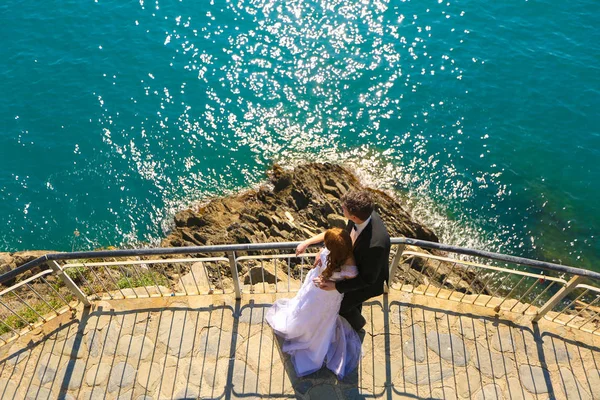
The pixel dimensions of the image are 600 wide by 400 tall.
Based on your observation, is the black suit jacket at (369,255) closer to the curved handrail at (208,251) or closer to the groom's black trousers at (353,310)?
the groom's black trousers at (353,310)

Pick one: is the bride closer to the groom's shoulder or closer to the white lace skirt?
the white lace skirt

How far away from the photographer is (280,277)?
34.7 feet

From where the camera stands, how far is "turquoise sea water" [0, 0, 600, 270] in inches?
709

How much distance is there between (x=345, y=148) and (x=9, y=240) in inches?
576

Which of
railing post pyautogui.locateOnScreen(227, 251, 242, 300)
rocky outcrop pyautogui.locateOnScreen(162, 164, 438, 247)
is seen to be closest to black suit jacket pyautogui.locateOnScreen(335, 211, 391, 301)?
railing post pyautogui.locateOnScreen(227, 251, 242, 300)

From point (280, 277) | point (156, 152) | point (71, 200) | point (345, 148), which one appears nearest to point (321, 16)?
point (345, 148)

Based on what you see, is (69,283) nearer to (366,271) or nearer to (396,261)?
(366,271)

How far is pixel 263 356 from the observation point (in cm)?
725

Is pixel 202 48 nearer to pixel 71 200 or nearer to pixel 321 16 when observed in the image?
pixel 321 16

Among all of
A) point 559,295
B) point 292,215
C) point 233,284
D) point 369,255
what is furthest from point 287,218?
point 369,255

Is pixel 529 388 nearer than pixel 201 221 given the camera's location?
Yes

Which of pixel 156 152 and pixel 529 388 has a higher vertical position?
pixel 529 388

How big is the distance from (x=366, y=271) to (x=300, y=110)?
52.9 feet

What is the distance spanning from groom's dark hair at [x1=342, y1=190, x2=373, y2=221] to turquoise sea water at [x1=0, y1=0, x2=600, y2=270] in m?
12.6
